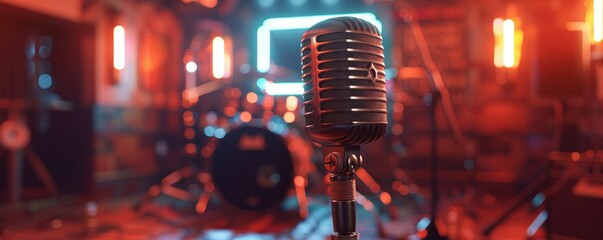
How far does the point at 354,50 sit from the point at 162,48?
17.2 ft

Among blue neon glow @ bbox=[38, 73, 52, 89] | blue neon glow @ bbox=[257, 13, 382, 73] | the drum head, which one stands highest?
blue neon glow @ bbox=[257, 13, 382, 73]

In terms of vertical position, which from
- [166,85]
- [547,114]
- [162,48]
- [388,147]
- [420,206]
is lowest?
[420,206]

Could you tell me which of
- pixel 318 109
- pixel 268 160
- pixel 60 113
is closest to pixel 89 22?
pixel 60 113

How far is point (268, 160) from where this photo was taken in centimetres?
389

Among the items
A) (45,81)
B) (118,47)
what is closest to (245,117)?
(118,47)

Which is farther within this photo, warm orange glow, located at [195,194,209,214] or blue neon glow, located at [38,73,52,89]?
blue neon glow, located at [38,73,52,89]

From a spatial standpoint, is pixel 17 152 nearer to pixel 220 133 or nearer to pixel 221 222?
pixel 220 133

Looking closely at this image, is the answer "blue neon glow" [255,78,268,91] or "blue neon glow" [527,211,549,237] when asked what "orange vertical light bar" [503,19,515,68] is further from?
"blue neon glow" [255,78,268,91]

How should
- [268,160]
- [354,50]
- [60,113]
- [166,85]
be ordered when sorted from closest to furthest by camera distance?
[354,50] < [268,160] < [60,113] < [166,85]

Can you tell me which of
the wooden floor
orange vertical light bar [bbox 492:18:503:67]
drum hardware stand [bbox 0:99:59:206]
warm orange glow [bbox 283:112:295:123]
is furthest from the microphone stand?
orange vertical light bar [bbox 492:18:503:67]

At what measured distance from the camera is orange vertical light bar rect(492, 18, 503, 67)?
5389 mm

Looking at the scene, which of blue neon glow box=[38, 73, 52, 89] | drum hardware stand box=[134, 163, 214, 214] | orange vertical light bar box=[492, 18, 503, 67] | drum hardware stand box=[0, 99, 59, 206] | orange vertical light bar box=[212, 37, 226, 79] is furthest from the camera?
orange vertical light bar box=[492, 18, 503, 67]

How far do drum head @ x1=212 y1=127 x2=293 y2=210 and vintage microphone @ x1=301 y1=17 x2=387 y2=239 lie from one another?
252 centimetres

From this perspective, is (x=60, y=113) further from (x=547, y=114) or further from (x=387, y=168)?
(x=547, y=114)
